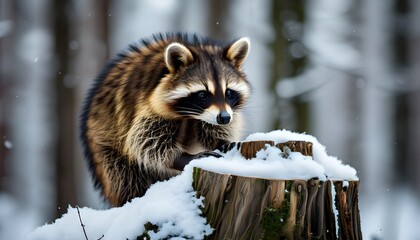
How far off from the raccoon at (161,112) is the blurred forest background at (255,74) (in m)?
5.38

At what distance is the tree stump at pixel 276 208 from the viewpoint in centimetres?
313

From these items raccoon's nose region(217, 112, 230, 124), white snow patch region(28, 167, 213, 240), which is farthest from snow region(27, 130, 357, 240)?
raccoon's nose region(217, 112, 230, 124)

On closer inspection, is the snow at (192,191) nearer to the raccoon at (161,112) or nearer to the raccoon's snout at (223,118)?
the raccoon's snout at (223,118)

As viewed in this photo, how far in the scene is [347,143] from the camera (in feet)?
55.2

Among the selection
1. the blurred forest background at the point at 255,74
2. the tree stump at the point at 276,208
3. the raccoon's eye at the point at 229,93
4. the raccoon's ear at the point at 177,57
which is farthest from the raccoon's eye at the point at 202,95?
the blurred forest background at the point at 255,74

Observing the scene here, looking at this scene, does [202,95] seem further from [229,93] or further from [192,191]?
[192,191]

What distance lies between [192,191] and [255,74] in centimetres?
1220

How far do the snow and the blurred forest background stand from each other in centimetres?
692

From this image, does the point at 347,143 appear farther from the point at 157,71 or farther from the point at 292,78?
the point at 157,71

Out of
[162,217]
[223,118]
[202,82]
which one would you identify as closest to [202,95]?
[202,82]

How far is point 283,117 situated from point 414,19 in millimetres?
6412

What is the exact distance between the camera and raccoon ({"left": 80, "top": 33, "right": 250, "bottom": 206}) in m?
4.87

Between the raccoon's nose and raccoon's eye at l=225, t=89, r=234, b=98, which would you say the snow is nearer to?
the raccoon's nose

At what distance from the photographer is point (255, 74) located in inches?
607
